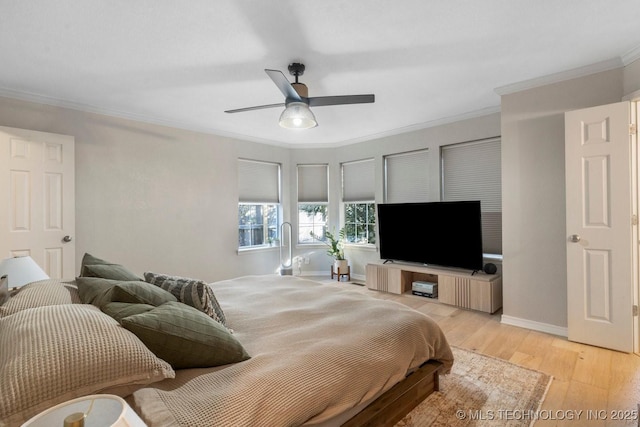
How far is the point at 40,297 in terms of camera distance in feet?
5.22

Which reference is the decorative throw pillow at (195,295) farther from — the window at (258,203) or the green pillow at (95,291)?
Answer: the window at (258,203)

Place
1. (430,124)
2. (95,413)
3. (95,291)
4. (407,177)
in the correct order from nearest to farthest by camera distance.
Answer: (95,413) → (95,291) → (430,124) → (407,177)

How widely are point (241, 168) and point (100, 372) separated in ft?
14.9

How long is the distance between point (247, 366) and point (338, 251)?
14.3ft

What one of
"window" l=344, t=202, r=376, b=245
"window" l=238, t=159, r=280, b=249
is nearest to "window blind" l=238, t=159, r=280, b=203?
"window" l=238, t=159, r=280, b=249

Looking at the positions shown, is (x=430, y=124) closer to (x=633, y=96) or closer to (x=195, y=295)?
(x=633, y=96)

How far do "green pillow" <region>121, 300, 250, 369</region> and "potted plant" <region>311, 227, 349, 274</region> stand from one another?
424cm

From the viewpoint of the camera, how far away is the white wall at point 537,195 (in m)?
3.05

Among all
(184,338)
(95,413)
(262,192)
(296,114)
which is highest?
(296,114)

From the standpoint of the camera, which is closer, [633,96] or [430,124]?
[633,96]

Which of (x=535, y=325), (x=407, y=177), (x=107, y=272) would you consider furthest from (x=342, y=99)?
Result: (x=535, y=325)

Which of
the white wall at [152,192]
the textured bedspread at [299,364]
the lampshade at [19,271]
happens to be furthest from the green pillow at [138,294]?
the white wall at [152,192]

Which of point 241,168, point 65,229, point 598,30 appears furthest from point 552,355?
point 65,229

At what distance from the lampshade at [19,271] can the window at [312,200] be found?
4167 millimetres
